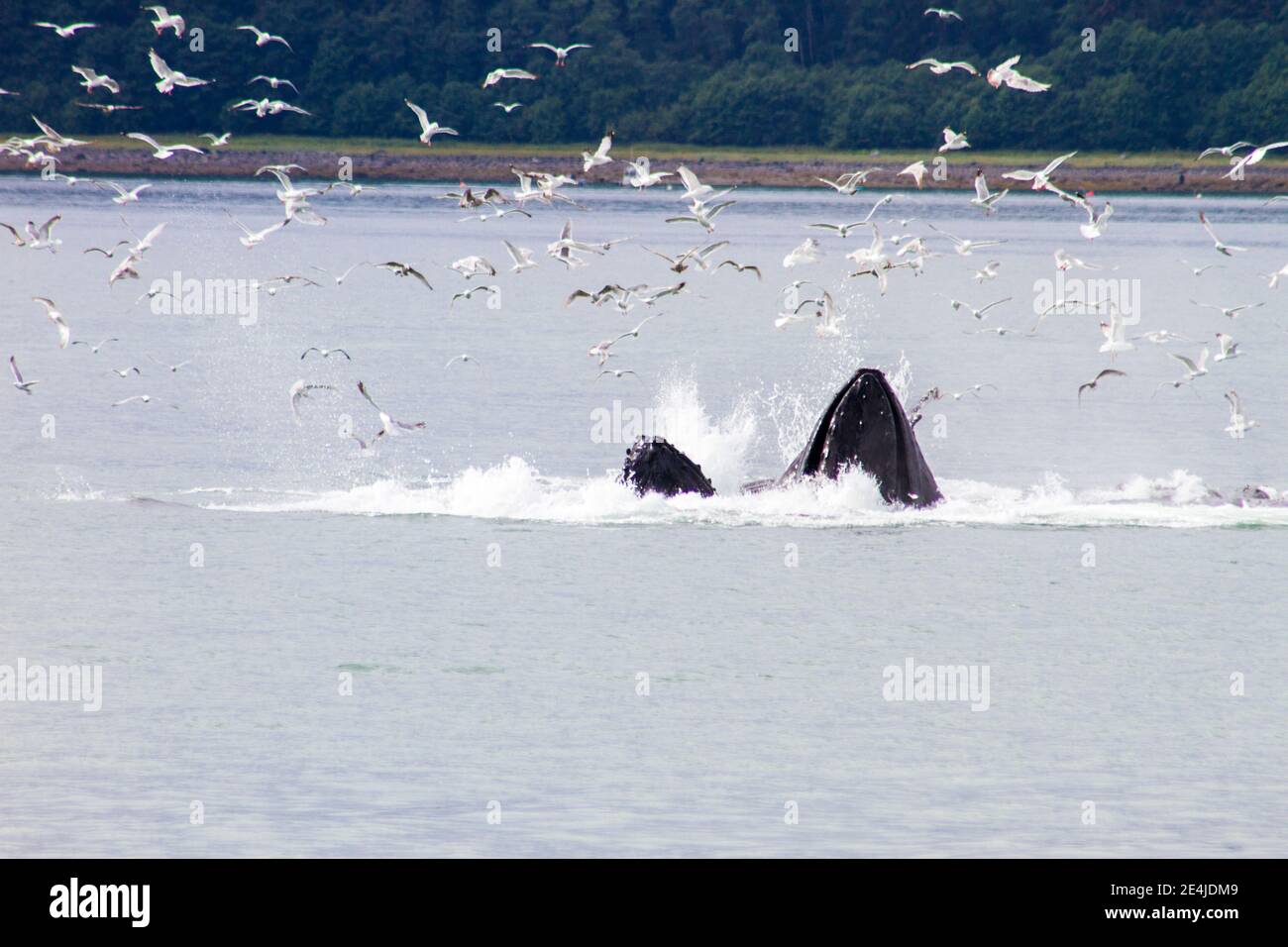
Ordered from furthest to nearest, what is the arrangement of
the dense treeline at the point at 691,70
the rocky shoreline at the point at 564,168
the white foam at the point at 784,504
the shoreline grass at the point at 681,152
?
the dense treeline at the point at 691,70
the shoreline grass at the point at 681,152
the rocky shoreline at the point at 564,168
the white foam at the point at 784,504

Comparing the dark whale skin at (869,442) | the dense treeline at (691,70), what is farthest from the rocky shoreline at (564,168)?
the dark whale skin at (869,442)

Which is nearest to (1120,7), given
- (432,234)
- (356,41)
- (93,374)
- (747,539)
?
(356,41)

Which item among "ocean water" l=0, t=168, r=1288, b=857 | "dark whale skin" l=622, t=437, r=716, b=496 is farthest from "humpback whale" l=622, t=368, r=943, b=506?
"ocean water" l=0, t=168, r=1288, b=857

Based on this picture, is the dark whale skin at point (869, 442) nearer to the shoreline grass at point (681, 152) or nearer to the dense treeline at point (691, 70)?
the shoreline grass at point (681, 152)

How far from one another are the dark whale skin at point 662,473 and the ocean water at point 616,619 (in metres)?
0.26

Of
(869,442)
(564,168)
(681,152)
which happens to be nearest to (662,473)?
(869,442)

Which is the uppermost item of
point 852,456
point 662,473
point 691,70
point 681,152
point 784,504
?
point 691,70

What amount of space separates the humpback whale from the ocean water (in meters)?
0.29

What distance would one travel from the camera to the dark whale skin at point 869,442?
26.1 m

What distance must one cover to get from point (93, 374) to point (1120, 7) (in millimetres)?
137300

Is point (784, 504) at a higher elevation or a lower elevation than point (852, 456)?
lower

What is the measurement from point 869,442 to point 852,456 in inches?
12.8

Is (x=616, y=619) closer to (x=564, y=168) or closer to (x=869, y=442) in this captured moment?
(x=869, y=442)

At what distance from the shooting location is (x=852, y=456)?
88.1ft
